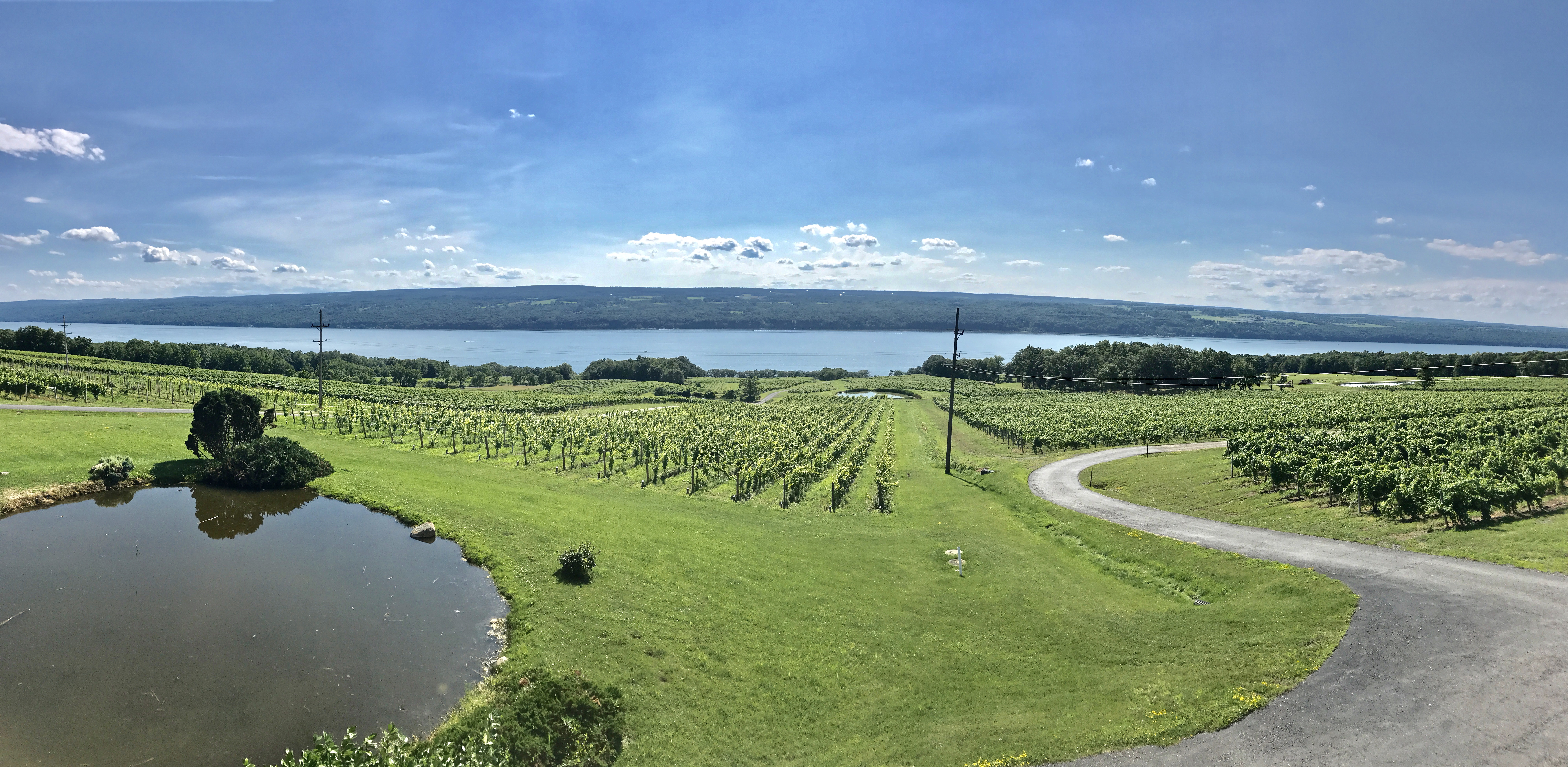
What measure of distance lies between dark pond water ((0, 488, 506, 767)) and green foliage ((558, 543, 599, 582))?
1707mm

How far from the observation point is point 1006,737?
34.8 ft

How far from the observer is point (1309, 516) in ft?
71.7

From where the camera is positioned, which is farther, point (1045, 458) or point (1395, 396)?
point (1395, 396)

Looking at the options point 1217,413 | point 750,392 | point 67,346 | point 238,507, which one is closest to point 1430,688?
point 238,507

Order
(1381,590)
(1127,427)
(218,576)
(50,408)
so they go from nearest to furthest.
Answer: (1381,590), (218,576), (50,408), (1127,427)

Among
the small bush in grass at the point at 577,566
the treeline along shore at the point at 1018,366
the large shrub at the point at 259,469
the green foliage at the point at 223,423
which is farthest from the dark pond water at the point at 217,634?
the treeline along shore at the point at 1018,366

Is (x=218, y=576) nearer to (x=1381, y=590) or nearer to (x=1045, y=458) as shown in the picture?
(x=1381, y=590)

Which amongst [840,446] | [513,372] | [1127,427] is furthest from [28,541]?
[513,372]

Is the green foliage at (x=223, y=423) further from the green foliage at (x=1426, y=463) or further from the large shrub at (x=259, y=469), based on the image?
the green foliage at (x=1426, y=463)

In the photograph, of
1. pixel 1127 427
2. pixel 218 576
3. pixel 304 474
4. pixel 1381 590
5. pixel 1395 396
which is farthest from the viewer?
pixel 1395 396

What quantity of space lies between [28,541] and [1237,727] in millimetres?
29847

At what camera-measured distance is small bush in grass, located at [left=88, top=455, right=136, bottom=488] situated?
23.3 meters

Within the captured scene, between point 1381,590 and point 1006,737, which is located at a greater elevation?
point 1381,590

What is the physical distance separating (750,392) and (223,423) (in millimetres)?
72978
